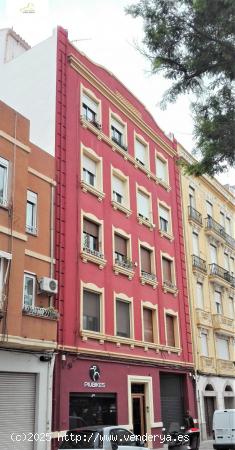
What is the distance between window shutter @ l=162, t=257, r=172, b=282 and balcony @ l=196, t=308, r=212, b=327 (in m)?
3.09

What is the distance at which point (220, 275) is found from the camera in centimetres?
3200

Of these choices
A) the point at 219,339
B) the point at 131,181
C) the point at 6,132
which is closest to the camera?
the point at 6,132

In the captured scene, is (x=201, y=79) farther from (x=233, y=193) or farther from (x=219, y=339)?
(x=233, y=193)

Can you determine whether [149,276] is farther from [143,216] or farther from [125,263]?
[143,216]

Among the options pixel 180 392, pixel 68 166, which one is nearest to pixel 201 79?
pixel 68 166

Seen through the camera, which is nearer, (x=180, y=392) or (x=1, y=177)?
(x=1, y=177)

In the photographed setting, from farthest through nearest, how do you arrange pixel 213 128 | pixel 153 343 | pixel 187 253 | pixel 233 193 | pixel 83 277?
pixel 233 193, pixel 187 253, pixel 153 343, pixel 83 277, pixel 213 128

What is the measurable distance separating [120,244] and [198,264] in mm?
8317

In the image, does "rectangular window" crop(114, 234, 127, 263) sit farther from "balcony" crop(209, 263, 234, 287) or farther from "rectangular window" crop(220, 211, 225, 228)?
"rectangular window" crop(220, 211, 225, 228)

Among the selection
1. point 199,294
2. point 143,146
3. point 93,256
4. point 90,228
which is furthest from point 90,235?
point 199,294

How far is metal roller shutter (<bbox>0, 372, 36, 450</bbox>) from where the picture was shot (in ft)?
48.8

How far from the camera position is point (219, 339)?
30.9m

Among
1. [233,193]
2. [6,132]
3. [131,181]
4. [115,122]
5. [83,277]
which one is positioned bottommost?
[83,277]

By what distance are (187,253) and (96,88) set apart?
427 inches
